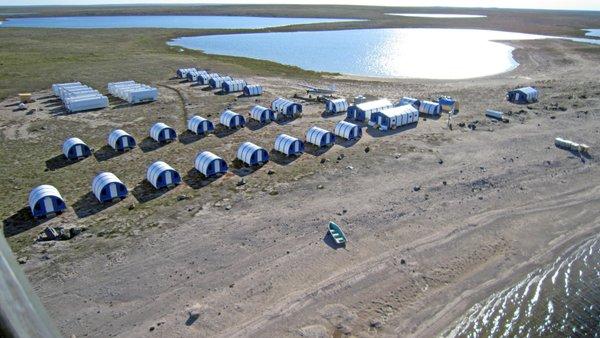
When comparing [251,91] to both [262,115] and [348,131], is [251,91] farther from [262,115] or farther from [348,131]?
[348,131]

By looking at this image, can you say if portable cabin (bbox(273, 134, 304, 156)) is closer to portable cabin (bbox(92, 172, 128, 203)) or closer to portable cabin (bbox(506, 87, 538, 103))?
portable cabin (bbox(92, 172, 128, 203))

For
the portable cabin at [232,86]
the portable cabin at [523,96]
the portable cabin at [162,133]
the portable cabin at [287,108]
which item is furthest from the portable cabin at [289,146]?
the portable cabin at [523,96]

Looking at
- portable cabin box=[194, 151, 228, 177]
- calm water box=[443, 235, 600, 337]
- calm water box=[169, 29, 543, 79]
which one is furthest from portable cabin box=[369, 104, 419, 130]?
calm water box=[169, 29, 543, 79]

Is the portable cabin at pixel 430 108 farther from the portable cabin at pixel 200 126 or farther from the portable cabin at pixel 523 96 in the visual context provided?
the portable cabin at pixel 200 126

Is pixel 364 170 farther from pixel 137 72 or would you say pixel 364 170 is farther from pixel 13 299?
pixel 137 72

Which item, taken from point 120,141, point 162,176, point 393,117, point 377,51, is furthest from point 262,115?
point 377,51

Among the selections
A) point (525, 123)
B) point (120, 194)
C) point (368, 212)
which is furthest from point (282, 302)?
point (525, 123)

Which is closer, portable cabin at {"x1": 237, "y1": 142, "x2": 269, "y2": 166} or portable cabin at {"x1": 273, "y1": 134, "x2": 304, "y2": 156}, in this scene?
portable cabin at {"x1": 237, "y1": 142, "x2": 269, "y2": 166}
